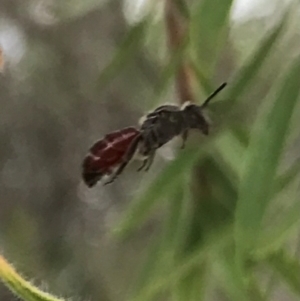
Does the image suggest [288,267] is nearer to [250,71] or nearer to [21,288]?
[250,71]

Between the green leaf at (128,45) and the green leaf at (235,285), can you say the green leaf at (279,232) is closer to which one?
the green leaf at (235,285)

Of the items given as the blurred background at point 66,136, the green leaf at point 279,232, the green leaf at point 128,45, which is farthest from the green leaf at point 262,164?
the blurred background at point 66,136

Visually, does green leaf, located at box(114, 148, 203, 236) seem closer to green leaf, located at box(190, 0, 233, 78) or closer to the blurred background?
green leaf, located at box(190, 0, 233, 78)

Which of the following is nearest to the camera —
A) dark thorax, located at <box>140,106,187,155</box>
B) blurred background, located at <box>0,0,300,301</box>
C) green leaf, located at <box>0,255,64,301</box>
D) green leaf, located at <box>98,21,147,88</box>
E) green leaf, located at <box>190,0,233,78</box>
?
green leaf, located at <box>0,255,64,301</box>

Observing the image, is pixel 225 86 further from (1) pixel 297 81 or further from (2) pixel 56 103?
(2) pixel 56 103

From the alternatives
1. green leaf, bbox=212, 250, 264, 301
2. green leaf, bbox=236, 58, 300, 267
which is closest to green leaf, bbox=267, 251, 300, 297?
green leaf, bbox=212, 250, 264, 301
